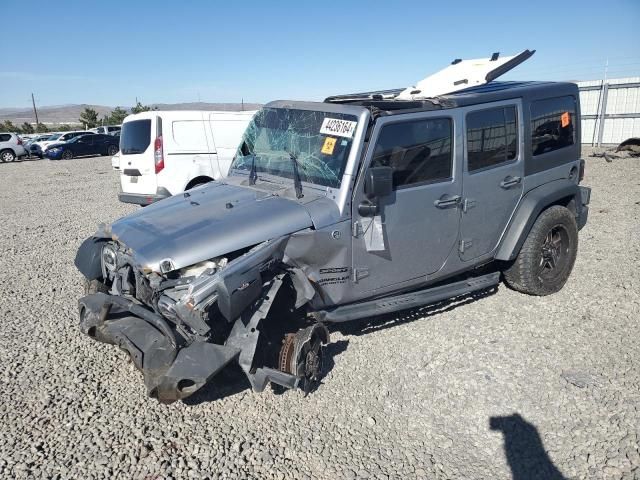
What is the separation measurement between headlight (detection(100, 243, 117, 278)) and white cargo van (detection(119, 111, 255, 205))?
4847mm

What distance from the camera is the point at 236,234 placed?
3285 mm

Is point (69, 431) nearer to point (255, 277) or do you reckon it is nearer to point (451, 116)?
point (255, 277)

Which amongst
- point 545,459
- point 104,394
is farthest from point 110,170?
point 545,459

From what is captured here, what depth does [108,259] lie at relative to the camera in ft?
12.9

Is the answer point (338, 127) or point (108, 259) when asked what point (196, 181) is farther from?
point (338, 127)

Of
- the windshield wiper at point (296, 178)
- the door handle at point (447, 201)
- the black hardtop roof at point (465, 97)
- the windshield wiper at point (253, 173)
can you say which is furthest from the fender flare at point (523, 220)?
the windshield wiper at point (253, 173)

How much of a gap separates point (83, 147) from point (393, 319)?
26.5 m

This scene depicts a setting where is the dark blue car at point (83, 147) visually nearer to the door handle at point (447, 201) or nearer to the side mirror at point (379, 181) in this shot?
the door handle at point (447, 201)

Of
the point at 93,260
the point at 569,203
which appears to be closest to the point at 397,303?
the point at 93,260

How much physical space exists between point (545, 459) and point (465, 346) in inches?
54.5

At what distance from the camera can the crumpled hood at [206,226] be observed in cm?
315

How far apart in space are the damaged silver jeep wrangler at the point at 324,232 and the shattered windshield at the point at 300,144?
0.04 ft

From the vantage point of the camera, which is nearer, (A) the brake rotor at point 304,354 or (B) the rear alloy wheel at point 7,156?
(A) the brake rotor at point 304,354

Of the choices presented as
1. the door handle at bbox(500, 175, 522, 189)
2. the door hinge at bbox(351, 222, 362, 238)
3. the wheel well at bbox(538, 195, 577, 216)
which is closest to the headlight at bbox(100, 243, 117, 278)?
the door hinge at bbox(351, 222, 362, 238)
